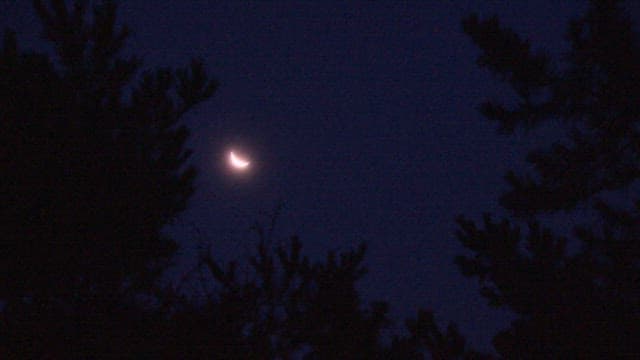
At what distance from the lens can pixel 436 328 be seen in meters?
4.79

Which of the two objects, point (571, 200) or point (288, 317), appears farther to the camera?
point (571, 200)

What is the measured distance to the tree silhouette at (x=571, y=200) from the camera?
4.67m

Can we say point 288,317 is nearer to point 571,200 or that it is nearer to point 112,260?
point 112,260

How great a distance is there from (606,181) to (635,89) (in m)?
1.56

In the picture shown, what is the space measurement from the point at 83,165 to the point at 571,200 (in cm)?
767

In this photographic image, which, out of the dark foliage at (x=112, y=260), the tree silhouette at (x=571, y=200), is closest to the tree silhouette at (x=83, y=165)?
the dark foliage at (x=112, y=260)

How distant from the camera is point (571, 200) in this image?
10.2m

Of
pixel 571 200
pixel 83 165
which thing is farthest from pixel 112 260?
pixel 571 200

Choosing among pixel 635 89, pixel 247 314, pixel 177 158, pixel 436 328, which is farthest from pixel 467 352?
pixel 635 89

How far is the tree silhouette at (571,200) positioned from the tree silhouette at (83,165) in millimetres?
4216

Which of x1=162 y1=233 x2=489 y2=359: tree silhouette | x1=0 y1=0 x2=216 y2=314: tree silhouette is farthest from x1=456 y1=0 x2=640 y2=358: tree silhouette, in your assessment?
x1=0 y1=0 x2=216 y2=314: tree silhouette

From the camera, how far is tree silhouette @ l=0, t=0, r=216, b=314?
698cm

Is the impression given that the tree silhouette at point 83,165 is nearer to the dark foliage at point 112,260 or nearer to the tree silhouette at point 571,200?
the dark foliage at point 112,260

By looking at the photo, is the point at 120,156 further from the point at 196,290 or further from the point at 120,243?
the point at 196,290
